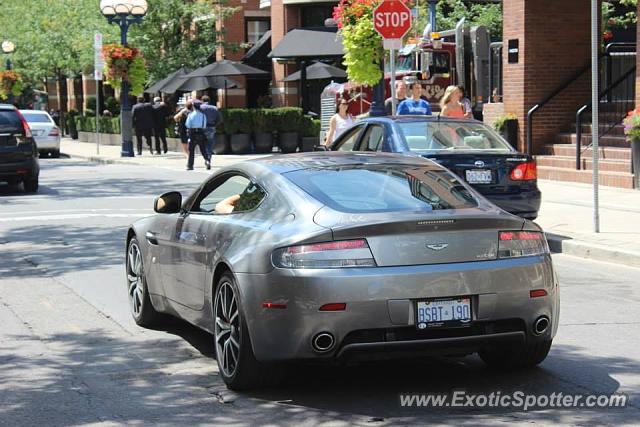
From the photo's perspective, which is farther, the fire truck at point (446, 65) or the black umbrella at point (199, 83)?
the black umbrella at point (199, 83)

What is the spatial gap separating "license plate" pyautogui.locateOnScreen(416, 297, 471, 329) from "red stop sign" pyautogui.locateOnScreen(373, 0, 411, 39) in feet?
39.8

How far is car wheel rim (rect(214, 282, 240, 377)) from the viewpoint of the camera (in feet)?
22.7

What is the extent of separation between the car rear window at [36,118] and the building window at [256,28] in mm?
12344

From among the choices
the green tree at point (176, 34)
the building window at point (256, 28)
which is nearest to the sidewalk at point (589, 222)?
the green tree at point (176, 34)

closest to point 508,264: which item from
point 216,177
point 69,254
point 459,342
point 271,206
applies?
point 459,342

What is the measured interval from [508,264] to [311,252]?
1.12 meters

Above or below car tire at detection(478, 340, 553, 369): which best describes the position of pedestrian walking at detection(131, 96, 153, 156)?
above

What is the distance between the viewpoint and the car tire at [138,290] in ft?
29.8

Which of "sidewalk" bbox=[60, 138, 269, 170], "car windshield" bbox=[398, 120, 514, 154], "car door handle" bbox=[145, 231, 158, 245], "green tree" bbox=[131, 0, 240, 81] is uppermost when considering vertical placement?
"green tree" bbox=[131, 0, 240, 81]

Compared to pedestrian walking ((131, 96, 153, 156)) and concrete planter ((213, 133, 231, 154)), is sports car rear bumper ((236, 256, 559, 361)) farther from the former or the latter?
pedestrian walking ((131, 96, 153, 156))

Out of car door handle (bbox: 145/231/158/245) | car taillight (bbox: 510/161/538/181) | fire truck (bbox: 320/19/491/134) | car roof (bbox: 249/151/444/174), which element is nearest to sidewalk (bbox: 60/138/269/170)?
fire truck (bbox: 320/19/491/134)

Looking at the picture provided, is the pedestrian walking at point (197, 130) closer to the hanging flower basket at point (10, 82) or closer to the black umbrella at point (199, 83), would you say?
the black umbrella at point (199, 83)

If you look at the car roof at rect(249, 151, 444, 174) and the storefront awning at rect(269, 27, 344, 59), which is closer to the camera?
the car roof at rect(249, 151, 444, 174)

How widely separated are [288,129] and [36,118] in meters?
8.94
